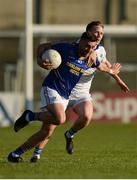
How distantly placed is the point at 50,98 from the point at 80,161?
4.64 feet

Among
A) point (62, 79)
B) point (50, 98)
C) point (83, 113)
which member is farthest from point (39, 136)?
point (62, 79)

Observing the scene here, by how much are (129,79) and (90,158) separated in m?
27.7

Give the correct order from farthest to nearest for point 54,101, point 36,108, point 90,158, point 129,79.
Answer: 1. point 129,79
2. point 36,108
3. point 90,158
4. point 54,101

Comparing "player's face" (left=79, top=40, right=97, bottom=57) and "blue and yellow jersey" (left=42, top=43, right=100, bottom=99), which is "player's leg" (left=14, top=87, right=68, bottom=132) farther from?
"player's face" (left=79, top=40, right=97, bottom=57)

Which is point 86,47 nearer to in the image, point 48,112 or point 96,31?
point 96,31

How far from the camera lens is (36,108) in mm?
36156

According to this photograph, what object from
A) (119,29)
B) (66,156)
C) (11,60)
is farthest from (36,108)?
(66,156)

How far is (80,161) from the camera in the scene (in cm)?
1329

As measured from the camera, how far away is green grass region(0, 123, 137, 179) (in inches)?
440

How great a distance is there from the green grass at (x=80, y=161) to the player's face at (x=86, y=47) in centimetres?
165

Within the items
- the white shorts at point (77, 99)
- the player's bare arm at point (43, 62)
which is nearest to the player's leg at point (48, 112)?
the white shorts at point (77, 99)

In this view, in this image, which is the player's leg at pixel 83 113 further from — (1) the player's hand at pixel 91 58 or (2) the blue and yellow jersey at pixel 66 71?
(1) the player's hand at pixel 91 58

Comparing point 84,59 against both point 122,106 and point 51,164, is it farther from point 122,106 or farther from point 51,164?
point 122,106

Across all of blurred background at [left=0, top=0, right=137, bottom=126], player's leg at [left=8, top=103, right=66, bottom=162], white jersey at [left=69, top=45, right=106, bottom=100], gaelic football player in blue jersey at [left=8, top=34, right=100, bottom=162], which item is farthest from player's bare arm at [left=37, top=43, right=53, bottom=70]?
blurred background at [left=0, top=0, right=137, bottom=126]
